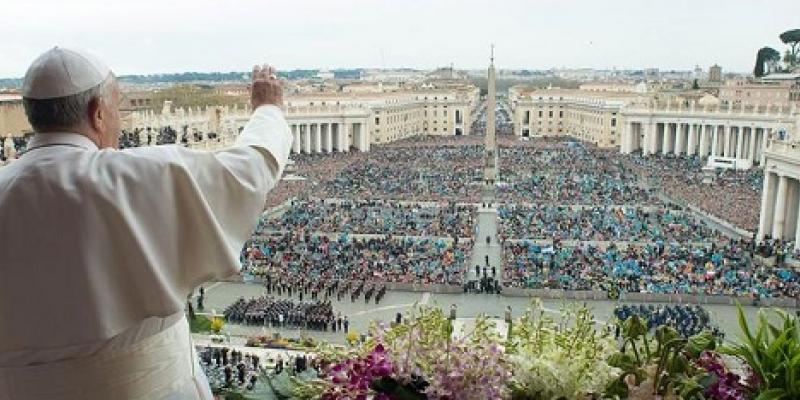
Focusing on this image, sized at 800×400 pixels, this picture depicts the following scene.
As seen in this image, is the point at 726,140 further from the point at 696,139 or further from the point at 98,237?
the point at 98,237

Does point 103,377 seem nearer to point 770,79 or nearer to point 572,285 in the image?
point 572,285

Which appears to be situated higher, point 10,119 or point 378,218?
point 10,119

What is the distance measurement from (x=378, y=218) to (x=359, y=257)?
685 cm

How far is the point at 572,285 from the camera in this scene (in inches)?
798

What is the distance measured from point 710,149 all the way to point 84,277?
62269 mm

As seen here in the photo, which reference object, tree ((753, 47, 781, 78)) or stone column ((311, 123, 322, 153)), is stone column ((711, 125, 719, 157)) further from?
tree ((753, 47, 781, 78))

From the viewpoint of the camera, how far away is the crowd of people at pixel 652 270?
19.9 metres

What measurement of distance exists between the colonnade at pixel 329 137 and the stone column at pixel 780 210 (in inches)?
1555

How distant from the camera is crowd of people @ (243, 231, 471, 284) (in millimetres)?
21531

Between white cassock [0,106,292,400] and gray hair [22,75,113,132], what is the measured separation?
34mm

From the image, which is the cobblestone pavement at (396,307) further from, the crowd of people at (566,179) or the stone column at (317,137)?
the stone column at (317,137)

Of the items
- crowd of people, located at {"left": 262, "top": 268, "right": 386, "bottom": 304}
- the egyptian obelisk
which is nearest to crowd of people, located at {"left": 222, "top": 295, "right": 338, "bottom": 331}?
crowd of people, located at {"left": 262, "top": 268, "right": 386, "bottom": 304}

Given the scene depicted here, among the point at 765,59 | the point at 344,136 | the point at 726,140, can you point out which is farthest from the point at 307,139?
the point at 765,59

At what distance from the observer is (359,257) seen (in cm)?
2342
